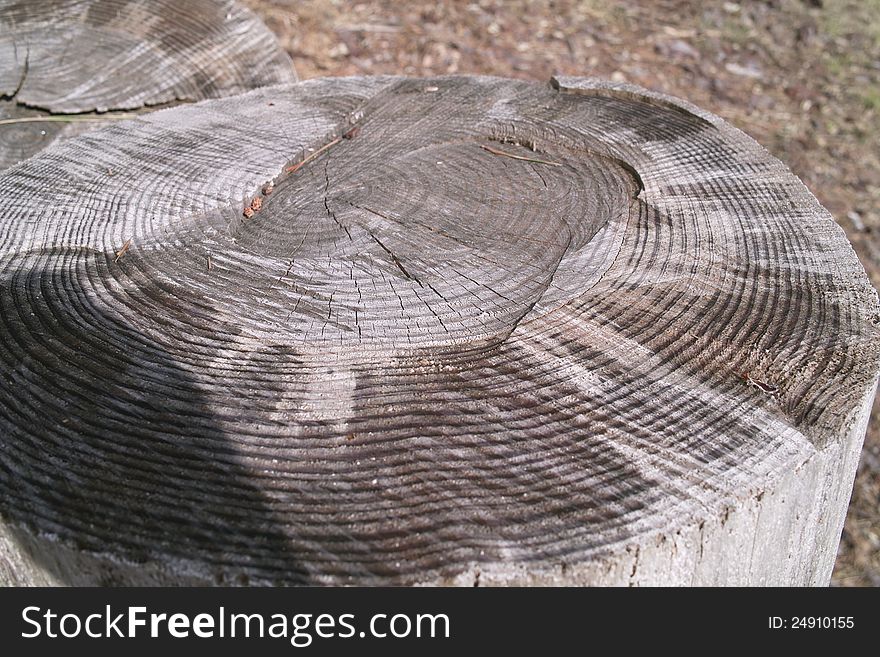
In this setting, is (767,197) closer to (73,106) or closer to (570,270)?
(570,270)

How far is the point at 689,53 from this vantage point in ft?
15.5

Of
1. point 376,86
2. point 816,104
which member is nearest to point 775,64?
point 816,104

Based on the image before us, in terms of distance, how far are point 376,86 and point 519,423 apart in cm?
147

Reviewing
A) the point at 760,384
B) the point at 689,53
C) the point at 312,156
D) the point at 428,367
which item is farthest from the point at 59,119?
the point at 689,53

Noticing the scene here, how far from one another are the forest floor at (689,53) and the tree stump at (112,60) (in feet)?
4.29

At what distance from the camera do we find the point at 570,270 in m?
1.56

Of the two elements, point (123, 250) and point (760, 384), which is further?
point (123, 250)

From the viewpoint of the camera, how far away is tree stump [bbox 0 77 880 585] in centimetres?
110

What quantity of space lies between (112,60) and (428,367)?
1.97 m

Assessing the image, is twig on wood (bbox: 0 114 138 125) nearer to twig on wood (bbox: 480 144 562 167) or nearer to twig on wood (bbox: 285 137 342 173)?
twig on wood (bbox: 285 137 342 173)

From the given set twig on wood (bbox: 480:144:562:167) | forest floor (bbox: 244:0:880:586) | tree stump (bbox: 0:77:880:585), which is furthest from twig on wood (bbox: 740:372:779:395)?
forest floor (bbox: 244:0:880:586)

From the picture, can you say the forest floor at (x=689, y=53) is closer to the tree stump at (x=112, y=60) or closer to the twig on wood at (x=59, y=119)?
the tree stump at (x=112, y=60)

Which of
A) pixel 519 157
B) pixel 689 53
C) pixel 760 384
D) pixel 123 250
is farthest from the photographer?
pixel 689 53

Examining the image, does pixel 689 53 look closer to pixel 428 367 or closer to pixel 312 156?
pixel 312 156
